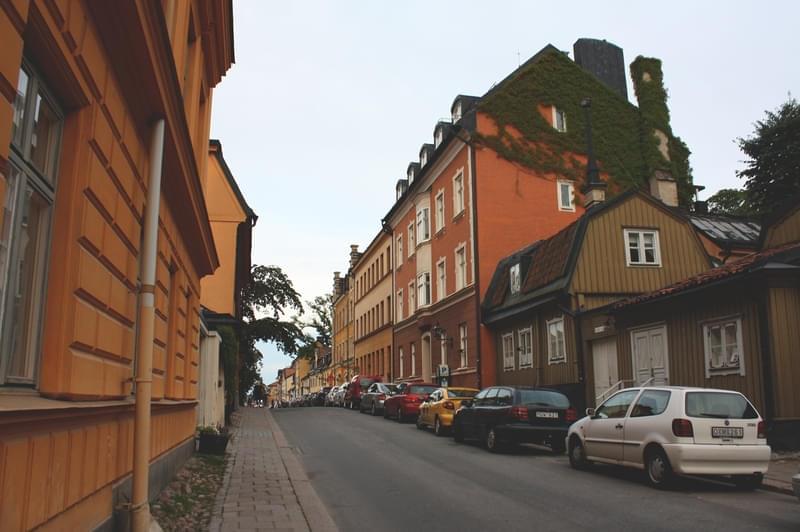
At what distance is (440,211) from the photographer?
3628cm

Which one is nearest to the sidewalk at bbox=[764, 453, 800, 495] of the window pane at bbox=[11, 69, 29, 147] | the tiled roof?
the tiled roof

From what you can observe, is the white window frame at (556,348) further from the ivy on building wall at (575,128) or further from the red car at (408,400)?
the ivy on building wall at (575,128)

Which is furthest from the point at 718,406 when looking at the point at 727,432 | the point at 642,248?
the point at 642,248

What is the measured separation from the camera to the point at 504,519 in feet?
27.5

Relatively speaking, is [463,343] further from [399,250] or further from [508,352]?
[399,250]

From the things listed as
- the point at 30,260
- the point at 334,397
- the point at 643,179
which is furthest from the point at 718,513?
the point at 334,397

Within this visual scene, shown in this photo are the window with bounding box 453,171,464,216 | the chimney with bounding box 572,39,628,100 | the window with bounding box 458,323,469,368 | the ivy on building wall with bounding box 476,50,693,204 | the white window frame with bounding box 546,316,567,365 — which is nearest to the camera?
the white window frame with bounding box 546,316,567,365

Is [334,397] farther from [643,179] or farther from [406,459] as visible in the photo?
[406,459]

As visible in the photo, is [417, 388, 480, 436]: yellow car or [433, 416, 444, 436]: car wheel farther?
[433, 416, 444, 436]: car wheel

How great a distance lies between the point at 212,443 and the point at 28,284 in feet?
34.6

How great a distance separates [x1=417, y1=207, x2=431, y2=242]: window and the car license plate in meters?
27.7

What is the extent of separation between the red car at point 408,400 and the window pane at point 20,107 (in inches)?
890

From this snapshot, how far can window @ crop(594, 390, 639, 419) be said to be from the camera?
1221 centimetres

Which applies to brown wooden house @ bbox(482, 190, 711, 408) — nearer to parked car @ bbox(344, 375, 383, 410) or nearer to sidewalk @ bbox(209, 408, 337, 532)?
sidewalk @ bbox(209, 408, 337, 532)
